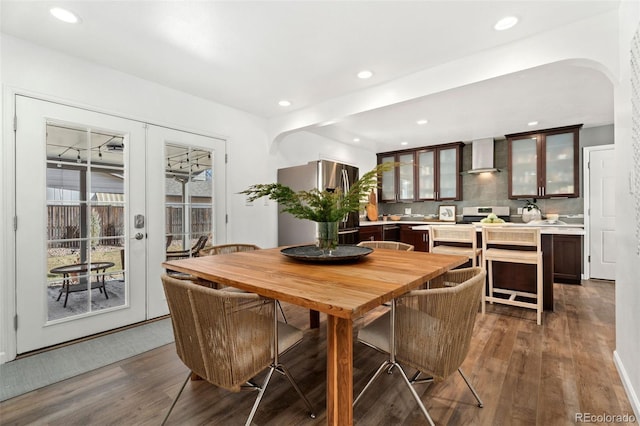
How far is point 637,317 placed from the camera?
1.52m

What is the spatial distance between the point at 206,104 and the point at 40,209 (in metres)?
1.86

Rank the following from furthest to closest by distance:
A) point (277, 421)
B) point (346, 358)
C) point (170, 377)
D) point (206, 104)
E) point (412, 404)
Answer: point (206, 104)
point (170, 377)
point (412, 404)
point (277, 421)
point (346, 358)

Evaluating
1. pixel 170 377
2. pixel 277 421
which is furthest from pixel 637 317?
pixel 170 377

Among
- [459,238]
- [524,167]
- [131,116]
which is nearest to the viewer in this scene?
[131,116]

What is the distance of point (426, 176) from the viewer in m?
5.87

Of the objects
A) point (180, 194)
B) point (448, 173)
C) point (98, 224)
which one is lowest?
point (98, 224)

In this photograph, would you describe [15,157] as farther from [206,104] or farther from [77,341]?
[206,104]

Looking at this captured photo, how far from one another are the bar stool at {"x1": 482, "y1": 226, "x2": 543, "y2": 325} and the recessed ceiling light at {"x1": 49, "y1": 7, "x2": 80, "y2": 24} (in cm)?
375

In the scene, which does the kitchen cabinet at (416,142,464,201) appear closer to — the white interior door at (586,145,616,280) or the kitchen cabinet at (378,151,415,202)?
the kitchen cabinet at (378,151,415,202)

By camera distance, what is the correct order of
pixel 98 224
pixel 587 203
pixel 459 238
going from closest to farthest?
pixel 98 224, pixel 459 238, pixel 587 203

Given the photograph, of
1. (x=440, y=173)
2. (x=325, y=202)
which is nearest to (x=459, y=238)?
(x=325, y=202)

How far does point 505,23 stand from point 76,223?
11.9 feet

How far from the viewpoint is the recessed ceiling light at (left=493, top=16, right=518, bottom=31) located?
1994 mm

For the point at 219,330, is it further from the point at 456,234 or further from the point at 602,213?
the point at 602,213
